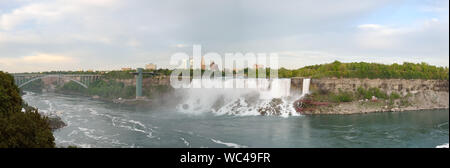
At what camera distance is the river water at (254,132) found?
49.5 ft

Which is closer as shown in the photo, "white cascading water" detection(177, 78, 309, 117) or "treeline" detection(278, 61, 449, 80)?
"white cascading water" detection(177, 78, 309, 117)

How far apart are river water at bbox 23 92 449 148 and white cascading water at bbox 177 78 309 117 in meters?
2.70

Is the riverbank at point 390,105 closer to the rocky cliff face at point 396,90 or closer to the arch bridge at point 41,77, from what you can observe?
the rocky cliff face at point 396,90

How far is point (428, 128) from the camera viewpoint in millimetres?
19859

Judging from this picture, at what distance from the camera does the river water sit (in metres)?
15.1

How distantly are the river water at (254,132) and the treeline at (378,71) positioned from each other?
8.58 meters

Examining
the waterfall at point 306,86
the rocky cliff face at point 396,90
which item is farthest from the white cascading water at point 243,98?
the rocky cliff face at point 396,90

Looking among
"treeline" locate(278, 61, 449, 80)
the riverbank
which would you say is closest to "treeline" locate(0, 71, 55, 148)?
the riverbank

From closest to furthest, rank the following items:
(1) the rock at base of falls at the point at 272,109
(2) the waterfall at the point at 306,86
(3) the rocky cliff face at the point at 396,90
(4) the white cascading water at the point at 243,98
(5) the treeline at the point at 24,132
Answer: (5) the treeline at the point at 24,132 → (1) the rock at base of falls at the point at 272,109 → (4) the white cascading water at the point at 243,98 → (3) the rocky cliff face at the point at 396,90 → (2) the waterfall at the point at 306,86

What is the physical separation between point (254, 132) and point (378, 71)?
20913 mm

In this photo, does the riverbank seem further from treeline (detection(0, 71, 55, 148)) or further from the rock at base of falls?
treeline (detection(0, 71, 55, 148))

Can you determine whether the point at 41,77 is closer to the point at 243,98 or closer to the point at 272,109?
the point at 243,98

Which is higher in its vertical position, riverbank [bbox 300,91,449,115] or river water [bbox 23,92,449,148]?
riverbank [bbox 300,91,449,115]

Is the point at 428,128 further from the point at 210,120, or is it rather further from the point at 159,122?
the point at 159,122
